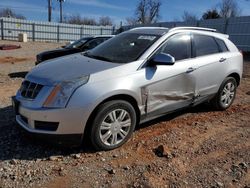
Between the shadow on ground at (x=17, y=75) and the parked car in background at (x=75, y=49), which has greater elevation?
the parked car in background at (x=75, y=49)

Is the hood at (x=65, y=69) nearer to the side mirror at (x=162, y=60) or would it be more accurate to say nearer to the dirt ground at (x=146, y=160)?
the side mirror at (x=162, y=60)

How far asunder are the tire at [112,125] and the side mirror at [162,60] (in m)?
0.75

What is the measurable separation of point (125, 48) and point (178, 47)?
0.87 metres

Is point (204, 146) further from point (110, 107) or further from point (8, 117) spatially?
point (8, 117)

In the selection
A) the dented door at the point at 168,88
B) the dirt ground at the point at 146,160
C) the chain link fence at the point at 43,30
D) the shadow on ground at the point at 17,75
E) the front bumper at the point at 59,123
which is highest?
the chain link fence at the point at 43,30

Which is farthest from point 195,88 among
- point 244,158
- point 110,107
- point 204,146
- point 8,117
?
point 8,117

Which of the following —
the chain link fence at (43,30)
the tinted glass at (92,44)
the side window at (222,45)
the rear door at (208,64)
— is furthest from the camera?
the chain link fence at (43,30)

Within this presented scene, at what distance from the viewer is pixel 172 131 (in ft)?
16.4

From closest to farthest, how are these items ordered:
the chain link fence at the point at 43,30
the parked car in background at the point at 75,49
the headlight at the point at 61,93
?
the headlight at the point at 61,93
the parked car in background at the point at 75,49
the chain link fence at the point at 43,30

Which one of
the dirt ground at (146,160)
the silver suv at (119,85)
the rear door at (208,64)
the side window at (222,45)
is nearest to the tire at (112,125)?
the silver suv at (119,85)

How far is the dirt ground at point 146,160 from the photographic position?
3527 millimetres

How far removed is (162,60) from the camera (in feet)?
14.8

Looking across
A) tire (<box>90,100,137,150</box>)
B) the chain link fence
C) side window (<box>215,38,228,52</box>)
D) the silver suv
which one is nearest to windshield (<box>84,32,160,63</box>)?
the silver suv

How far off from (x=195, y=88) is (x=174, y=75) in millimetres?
676
